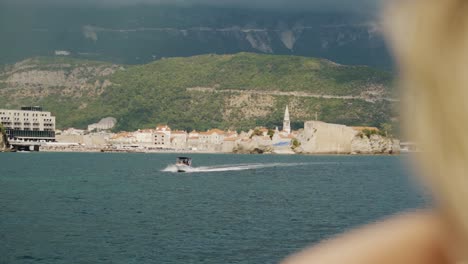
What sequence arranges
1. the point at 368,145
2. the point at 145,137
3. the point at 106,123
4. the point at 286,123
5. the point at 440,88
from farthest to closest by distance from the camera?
1. the point at 106,123
2. the point at 286,123
3. the point at 145,137
4. the point at 368,145
5. the point at 440,88

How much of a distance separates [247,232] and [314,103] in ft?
396

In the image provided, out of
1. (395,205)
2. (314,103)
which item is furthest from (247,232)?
(314,103)

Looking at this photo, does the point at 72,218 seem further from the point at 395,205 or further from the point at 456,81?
the point at 456,81

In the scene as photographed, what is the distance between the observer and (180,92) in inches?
5984

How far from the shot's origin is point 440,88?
441mm

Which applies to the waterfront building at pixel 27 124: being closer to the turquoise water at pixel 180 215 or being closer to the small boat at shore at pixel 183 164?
the small boat at shore at pixel 183 164

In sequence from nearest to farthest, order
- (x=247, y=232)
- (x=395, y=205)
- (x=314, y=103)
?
(x=247, y=232) < (x=395, y=205) < (x=314, y=103)

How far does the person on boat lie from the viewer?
0.43 metres

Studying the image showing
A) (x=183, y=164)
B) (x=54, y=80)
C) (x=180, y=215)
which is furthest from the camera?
(x=54, y=80)

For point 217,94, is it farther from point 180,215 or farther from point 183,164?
point 180,215

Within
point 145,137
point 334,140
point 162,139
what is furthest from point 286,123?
point 145,137

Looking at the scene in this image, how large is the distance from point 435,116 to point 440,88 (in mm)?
15

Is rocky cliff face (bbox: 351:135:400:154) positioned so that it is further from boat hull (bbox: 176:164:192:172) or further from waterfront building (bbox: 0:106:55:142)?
boat hull (bbox: 176:164:192:172)

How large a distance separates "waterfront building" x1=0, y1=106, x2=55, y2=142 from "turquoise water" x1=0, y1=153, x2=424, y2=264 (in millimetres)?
75627
